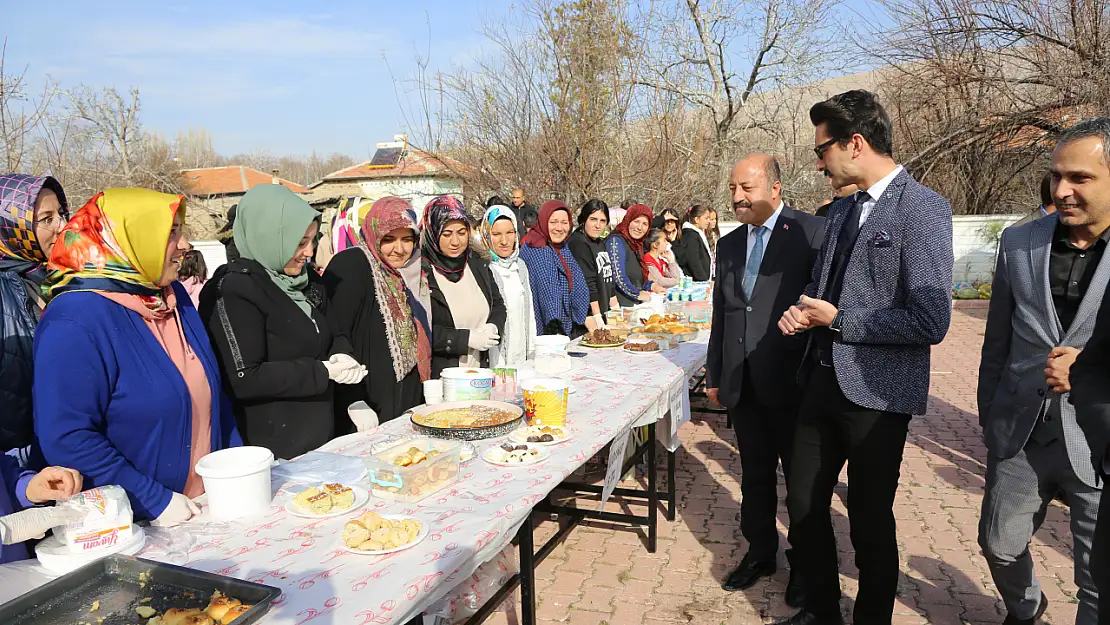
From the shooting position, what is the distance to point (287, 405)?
8.72 ft

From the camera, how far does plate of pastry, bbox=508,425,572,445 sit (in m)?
2.52

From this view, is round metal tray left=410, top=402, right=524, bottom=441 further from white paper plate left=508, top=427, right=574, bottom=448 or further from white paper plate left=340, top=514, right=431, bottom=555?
white paper plate left=340, top=514, right=431, bottom=555

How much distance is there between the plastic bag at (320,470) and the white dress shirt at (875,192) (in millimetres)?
1957

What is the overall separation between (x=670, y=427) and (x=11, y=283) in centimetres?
301

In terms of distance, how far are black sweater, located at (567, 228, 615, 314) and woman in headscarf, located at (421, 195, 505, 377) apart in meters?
2.13

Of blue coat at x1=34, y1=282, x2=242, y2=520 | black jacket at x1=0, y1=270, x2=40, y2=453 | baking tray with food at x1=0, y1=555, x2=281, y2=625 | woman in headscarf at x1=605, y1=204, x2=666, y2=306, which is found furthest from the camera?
woman in headscarf at x1=605, y1=204, x2=666, y2=306

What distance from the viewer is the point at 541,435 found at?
2535mm

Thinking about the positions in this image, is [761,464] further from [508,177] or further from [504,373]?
[508,177]

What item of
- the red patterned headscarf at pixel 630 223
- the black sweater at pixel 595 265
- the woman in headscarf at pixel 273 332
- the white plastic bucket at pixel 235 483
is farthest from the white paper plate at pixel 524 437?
the red patterned headscarf at pixel 630 223

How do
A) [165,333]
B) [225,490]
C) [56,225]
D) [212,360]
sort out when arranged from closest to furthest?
[225,490] → [165,333] → [212,360] → [56,225]

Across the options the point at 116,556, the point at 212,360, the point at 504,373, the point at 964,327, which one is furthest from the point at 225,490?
the point at 964,327

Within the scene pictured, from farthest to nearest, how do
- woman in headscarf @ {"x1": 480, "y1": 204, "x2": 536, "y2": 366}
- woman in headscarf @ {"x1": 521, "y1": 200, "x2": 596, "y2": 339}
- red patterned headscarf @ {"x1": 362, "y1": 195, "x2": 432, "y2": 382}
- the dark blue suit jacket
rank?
woman in headscarf @ {"x1": 521, "y1": 200, "x2": 596, "y2": 339} < woman in headscarf @ {"x1": 480, "y1": 204, "x2": 536, "y2": 366} < red patterned headscarf @ {"x1": 362, "y1": 195, "x2": 432, "y2": 382} < the dark blue suit jacket

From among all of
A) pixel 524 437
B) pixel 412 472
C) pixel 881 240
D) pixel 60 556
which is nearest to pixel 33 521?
pixel 60 556

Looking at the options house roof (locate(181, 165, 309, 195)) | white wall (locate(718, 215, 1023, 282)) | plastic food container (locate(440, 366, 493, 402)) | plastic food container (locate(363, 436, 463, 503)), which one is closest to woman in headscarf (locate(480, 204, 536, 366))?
plastic food container (locate(440, 366, 493, 402))
